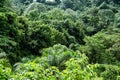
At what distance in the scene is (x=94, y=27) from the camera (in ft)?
105

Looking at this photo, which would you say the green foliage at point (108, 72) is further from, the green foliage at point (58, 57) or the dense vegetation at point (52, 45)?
the green foliage at point (58, 57)

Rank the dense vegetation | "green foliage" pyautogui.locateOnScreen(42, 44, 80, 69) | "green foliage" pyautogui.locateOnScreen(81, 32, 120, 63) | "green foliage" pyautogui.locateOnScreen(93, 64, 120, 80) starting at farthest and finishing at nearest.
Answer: "green foliage" pyautogui.locateOnScreen(81, 32, 120, 63)
"green foliage" pyautogui.locateOnScreen(93, 64, 120, 80)
"green foliage" pyautogui.locateOnScreen(42, 44, 80, 69)
the dense vegetation

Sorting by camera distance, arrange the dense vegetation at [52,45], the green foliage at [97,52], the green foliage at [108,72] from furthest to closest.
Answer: the green foliage at [97,52]
the green foliage at [108,72]
the dense vegetation at [52,45]

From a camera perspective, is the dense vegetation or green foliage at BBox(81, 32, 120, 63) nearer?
the dense vegetation

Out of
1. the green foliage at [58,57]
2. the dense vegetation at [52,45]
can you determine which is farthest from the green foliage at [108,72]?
the green foliage at [58,57]

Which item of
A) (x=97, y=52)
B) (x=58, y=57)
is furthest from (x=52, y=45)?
(x=58, y=57)

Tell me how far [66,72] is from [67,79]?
0.33 metres

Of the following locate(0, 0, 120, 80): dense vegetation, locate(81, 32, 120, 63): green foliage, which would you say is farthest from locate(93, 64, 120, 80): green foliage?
locate(81, 32, 120, 63): green foliage

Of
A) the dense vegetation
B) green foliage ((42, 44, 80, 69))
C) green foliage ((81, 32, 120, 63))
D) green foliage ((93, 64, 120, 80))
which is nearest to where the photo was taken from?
the dense vegetation

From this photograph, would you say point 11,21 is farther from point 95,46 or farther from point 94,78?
point 94,78

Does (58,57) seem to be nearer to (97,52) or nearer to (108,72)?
(108,72)

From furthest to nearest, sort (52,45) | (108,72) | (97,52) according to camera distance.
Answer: (97,52)
(52,45)
(108,72)

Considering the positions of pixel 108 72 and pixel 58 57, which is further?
pixel 108 72

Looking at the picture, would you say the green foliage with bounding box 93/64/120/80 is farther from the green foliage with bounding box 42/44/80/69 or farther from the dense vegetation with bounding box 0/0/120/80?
the green foliage with bounding box 42/44/80/69
